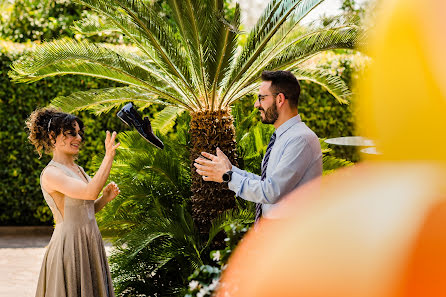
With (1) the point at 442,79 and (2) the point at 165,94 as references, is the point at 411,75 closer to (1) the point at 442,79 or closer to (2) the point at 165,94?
(1) the point at 442,79

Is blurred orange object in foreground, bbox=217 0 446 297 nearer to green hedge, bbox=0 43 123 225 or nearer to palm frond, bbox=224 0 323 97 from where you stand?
palm frond, bbox=224 0 323 97

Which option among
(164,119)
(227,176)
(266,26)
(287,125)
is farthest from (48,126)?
(164,119)

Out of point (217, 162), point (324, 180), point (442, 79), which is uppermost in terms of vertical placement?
point (442, 79)

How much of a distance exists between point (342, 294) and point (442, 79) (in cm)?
166

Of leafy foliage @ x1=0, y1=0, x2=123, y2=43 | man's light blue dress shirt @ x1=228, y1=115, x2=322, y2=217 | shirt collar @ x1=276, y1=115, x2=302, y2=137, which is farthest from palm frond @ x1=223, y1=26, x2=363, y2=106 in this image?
leafy foliage @ x1=0, y1=0, x2=123, y2=43

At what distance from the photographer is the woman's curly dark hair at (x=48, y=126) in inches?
162

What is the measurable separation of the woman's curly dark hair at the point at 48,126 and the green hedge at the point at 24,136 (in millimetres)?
5729

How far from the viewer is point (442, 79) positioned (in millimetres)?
3734

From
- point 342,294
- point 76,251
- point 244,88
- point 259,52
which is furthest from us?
point 244,88

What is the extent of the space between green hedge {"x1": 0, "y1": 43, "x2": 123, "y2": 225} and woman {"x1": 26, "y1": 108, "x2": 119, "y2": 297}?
580cm

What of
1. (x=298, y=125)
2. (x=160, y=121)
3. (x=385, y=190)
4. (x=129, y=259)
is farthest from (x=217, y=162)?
(x=160, y=121)

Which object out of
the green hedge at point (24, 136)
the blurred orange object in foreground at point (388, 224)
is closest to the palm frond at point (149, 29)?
the blurred orange object in foreground at point (388, 224)

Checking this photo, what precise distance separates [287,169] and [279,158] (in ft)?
0.60

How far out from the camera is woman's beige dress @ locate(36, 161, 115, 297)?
4.00 meters
